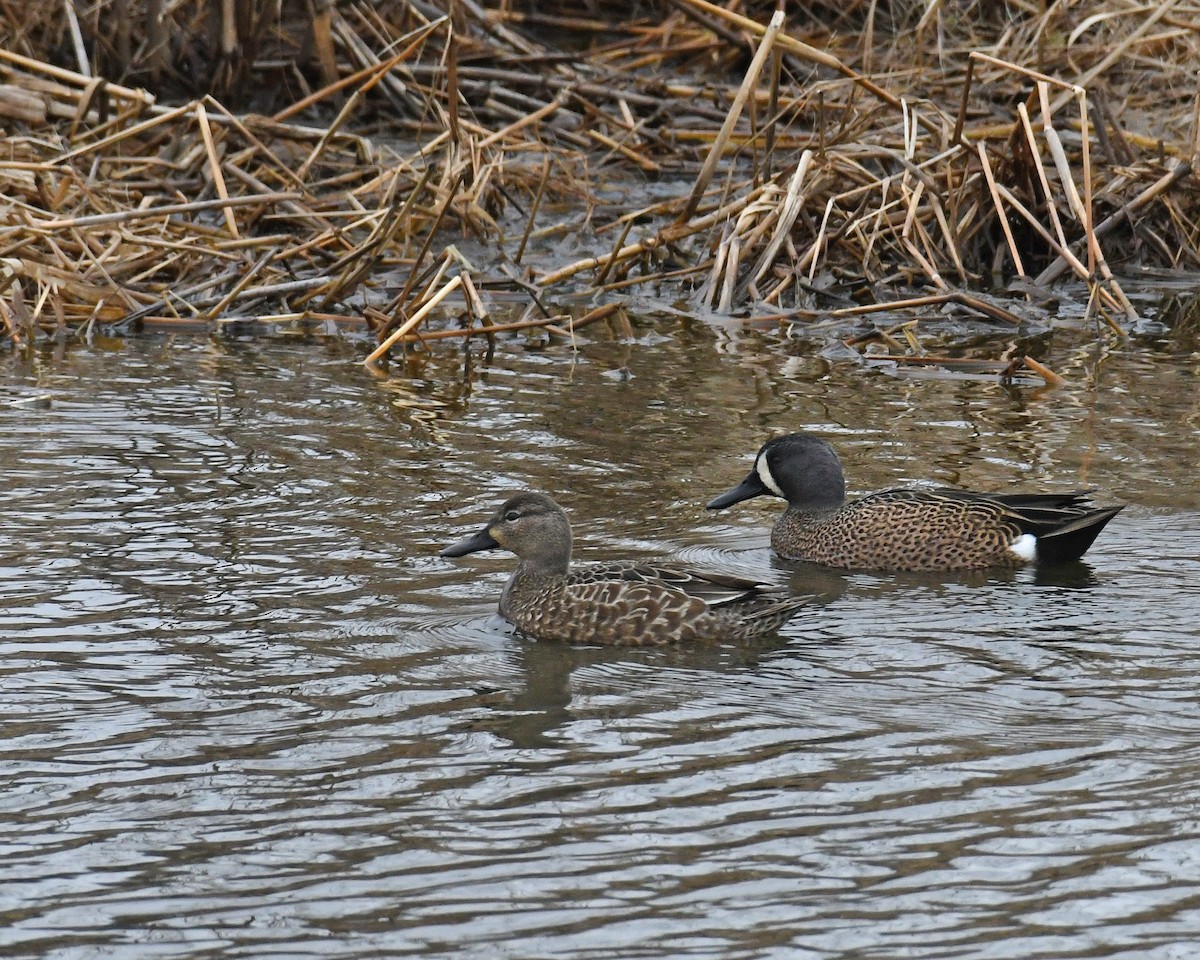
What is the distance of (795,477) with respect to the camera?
8117 millimetres

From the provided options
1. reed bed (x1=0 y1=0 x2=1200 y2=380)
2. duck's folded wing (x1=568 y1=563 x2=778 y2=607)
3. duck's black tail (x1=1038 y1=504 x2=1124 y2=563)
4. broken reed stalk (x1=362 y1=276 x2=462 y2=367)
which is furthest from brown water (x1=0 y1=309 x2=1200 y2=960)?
reed bed (x1=0 y1=0 x2=1200 y2=380)

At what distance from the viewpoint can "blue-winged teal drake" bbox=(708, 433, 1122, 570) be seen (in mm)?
7441

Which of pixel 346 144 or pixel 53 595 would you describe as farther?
pixel 346 144

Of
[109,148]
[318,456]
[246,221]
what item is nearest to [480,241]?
[246,221]

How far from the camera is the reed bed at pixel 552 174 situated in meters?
11.6

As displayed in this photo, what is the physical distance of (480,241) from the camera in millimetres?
13156

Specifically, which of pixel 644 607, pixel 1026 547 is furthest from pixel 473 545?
pixel 1026 547

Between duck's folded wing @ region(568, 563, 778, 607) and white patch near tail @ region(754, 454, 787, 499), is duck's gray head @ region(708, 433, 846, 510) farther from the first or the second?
duck's folded wing @ region(568, 563, 778, 607)

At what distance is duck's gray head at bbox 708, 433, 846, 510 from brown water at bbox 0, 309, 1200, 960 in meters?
0.24

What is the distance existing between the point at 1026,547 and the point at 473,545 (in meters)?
2.15

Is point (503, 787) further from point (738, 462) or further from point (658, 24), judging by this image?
point (658, 24)

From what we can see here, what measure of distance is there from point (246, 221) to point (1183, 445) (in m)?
6.41

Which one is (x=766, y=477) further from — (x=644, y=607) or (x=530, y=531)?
(x=644, y=607)

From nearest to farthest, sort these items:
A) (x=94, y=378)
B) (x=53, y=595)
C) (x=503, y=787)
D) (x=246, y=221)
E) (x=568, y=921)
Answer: (x=568, y=921) → (x=503, y=787) → (x=53, y=595) → (x=94, y=378) → (x=246, y=221)
